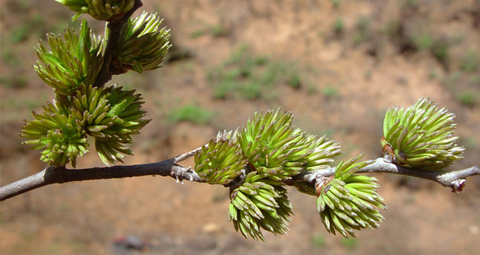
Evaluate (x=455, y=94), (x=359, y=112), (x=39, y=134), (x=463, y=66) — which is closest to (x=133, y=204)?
(x=359, y=112)

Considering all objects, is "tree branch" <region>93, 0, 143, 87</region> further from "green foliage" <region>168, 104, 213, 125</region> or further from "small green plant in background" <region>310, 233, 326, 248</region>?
"green foliage" <region>168, 104, 213, 125</region>

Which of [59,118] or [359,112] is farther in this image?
[359,112]

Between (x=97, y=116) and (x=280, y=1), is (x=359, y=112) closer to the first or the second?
(x=280, y=1)

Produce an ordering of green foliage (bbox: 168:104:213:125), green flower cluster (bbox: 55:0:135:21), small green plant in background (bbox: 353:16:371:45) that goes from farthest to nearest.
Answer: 1. small green plant in background (bbox: 353:16:371:45)
2. green foliage (bbox: 168:104:213:125)
3. green flower cluster (bbox: 55:0:135:21)

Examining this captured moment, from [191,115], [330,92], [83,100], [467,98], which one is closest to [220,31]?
[191,115]

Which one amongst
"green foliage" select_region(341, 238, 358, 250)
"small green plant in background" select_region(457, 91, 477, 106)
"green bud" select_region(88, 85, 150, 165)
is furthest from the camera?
"small green plant in background" select_region(457, 91, 477, 106)

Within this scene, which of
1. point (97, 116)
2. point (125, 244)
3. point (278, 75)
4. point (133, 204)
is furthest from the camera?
point (278, 75)

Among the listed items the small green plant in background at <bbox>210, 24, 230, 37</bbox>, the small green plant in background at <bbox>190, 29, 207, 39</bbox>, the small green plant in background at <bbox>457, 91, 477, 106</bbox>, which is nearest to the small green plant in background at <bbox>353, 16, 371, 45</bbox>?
the small green plant in background at <bbox>457, 91, 477, 106</bbox>
